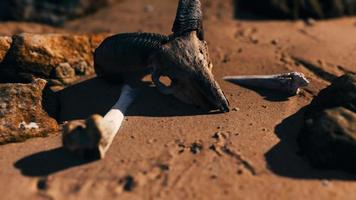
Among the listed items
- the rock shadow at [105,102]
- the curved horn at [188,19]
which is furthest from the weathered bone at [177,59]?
the rock shadow at [105,102]

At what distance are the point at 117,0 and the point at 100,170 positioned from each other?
5.69m

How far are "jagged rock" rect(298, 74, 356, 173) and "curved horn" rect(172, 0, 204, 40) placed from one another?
184 centimetres

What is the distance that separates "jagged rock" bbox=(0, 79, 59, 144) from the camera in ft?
18.6

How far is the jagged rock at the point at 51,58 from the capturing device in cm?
662

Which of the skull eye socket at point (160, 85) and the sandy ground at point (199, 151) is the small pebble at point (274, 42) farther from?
the skull eye socket at point (160, 85)

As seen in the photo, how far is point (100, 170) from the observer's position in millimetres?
5043

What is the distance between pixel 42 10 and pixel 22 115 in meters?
4.03

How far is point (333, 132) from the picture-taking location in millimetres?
5008

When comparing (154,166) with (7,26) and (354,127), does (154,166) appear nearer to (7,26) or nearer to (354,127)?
(354,127)

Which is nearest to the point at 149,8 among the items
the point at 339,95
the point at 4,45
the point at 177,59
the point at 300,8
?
the point at 300,8

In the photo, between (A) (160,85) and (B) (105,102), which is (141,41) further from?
(B) (105,102)

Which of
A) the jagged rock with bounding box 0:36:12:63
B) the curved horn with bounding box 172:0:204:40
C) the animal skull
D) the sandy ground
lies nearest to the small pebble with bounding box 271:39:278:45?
the sandy ground

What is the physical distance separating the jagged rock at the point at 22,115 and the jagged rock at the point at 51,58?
24.4 inches

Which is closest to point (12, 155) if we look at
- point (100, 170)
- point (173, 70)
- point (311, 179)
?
point (100, 170)
